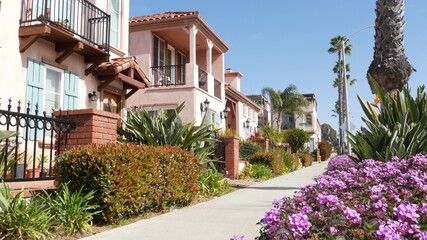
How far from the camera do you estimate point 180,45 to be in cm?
2145

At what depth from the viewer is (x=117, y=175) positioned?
216 inches

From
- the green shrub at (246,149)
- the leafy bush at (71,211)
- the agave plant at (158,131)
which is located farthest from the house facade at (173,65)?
the leafy bush at (71,211)

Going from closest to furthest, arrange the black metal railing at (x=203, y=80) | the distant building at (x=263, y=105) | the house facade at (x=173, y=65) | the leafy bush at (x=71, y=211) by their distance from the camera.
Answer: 1. the leafy bush at (x=71, y=211)
2. the house facade at (x=173, y=65)
3. the black metal railing at (x=203, y=80)
4. the distant building at (x=263, y=105)

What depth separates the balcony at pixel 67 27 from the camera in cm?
930

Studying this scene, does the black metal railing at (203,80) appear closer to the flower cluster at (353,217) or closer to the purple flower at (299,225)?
the flower cluster at (353,217)

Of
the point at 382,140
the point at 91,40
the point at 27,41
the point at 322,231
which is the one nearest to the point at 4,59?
the point at 27,41

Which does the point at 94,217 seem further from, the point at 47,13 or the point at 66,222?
the point at 47,13

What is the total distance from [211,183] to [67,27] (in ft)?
18.0

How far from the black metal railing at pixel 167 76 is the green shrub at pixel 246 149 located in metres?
4.10

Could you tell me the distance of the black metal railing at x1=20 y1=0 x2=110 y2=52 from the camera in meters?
10.2

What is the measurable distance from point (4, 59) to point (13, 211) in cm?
554

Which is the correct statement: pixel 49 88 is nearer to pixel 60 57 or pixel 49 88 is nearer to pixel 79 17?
pixel 60 57

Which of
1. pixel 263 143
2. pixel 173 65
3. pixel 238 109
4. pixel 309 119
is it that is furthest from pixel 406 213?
pixel 309 119

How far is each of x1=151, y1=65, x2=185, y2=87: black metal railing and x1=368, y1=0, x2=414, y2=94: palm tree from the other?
10.1 m
